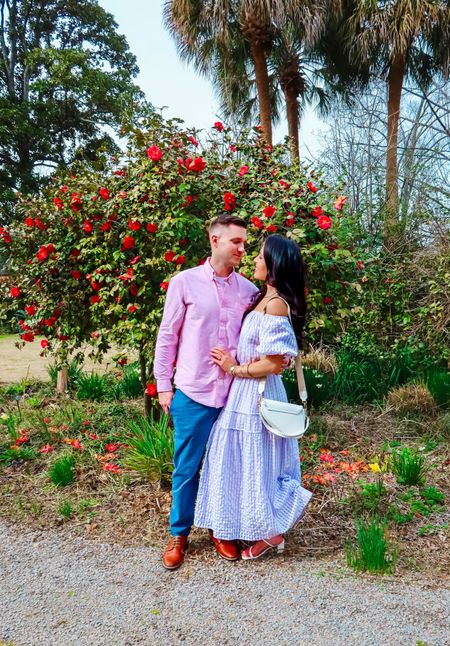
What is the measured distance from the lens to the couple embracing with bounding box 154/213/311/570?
2594 mm

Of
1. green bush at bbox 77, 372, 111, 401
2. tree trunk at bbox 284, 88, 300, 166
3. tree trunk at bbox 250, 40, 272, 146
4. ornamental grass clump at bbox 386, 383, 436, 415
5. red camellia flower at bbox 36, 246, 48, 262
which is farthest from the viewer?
tree trunk at bbox 284, 88, 300, 166

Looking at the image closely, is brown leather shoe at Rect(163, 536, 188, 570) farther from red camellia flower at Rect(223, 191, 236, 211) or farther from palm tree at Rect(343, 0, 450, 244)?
palm tree at Rect(343, 0, 450, 244)

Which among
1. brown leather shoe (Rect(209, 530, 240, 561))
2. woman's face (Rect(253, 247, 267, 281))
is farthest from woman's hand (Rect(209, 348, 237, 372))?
brown leather shoe (Rect(209, 530, 240, 561))

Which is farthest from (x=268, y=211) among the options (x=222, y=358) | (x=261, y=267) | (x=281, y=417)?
(x=281, y=417)

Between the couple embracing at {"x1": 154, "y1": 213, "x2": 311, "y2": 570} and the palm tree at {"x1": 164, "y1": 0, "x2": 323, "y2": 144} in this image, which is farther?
the palm tree at {"x1": 164, "y1": 0, "x2": 323, "y2": 144}

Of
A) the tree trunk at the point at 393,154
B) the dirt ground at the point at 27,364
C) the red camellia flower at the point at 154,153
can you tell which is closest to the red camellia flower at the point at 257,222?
the red camellia flower at the point at 154,153

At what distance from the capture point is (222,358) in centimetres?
263

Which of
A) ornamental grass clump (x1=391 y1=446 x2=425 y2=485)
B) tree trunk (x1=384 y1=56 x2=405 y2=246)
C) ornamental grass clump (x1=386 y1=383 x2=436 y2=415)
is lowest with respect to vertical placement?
ornamental grass clump (x1=391 y1=446 x2=425 y2=485)

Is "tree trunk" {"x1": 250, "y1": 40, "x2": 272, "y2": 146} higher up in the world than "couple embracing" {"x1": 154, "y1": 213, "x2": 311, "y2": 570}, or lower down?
→ higher up

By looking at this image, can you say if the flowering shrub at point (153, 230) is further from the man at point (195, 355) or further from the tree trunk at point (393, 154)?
the tree trunk at point (393, 154)

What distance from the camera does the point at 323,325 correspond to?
411 centimetres

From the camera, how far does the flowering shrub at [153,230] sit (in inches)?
152

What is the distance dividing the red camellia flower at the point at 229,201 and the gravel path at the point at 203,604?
7.70 feet

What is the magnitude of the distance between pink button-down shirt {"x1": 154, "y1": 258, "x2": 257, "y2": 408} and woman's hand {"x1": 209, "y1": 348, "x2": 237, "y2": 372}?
32mm
